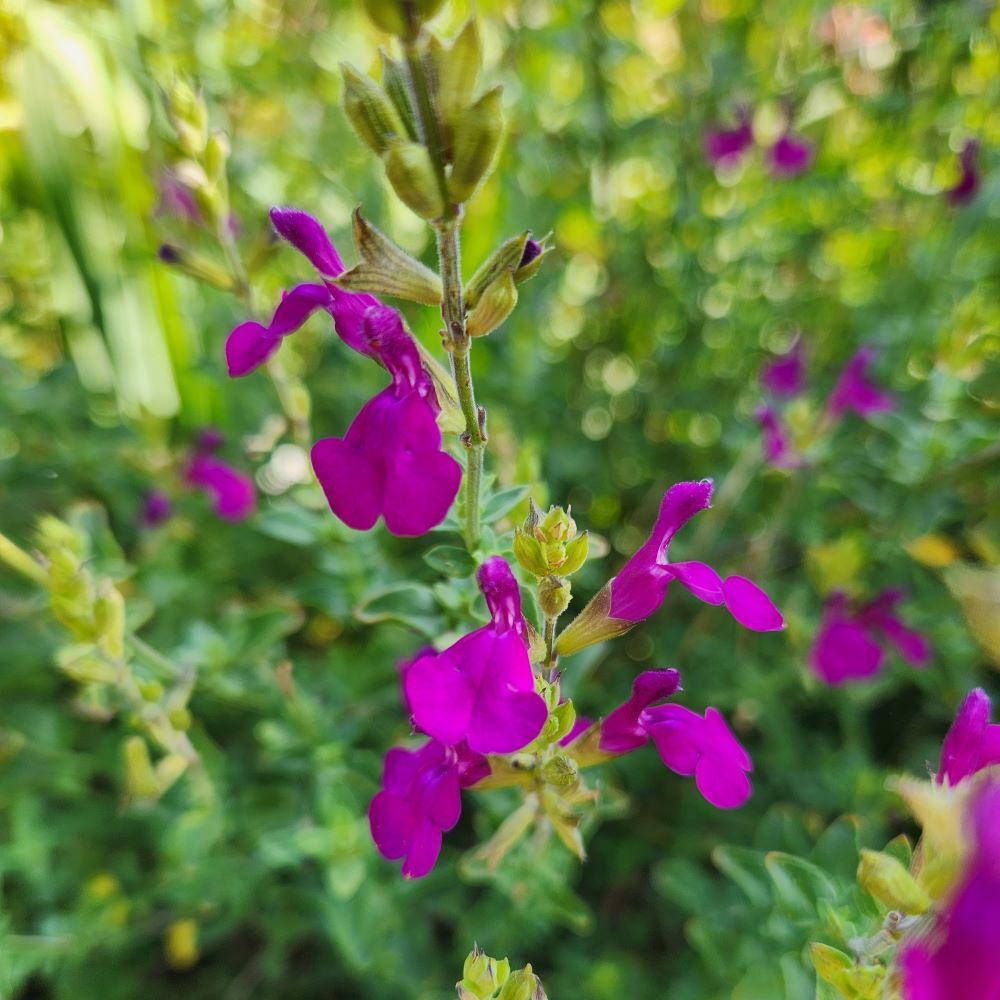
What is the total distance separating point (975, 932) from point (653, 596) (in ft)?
1.02

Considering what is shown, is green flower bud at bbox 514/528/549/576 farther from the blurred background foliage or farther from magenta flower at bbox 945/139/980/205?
magenta flower at bbox 945/139/980/205

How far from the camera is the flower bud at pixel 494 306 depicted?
0.54m

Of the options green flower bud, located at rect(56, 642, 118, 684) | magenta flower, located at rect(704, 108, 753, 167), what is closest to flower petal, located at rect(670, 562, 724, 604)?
green flower bud, located at rect(56, 642, 118, 684)

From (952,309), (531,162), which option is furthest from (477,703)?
(531,162)

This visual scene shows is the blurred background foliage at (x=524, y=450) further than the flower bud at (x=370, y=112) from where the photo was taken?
Yes

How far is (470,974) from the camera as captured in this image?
60 centimetres

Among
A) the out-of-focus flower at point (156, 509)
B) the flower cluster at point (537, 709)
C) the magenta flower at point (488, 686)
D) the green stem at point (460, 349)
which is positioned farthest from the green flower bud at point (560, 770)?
the out-of-focus flower at point (156, 509)

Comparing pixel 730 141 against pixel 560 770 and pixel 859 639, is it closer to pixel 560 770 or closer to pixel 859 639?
pixel 859 639

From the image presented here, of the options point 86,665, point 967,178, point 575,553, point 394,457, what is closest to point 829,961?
point 575,553

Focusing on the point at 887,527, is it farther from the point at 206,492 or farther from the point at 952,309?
the point at 206,492

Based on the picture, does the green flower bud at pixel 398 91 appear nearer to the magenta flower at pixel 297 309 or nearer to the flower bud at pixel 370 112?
the flower bud at pixel 370 112

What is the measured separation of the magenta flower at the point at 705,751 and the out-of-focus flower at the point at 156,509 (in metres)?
1.09

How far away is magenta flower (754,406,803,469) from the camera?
131 cm

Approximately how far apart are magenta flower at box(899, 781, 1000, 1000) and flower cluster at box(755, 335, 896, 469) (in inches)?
38.0
